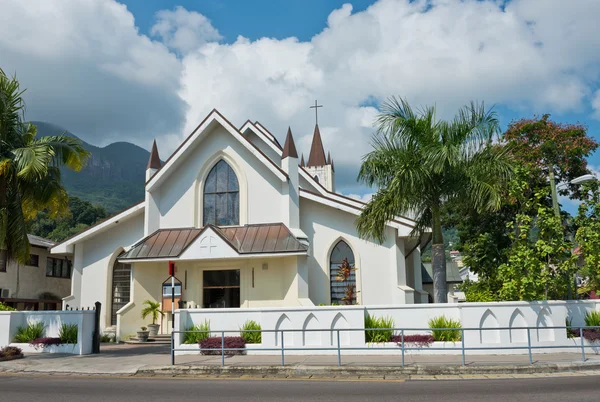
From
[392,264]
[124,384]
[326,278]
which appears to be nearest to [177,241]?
[326,278]

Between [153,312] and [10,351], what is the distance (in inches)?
265

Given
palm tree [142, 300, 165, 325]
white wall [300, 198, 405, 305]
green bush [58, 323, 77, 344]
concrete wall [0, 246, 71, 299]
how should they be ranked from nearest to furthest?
green bush [58, 323, 77, 344] → white wall [300, 198, 405, 305] → palm tree [142, 300, 165, 325] → concrete wall [0, 246, 71, 299]

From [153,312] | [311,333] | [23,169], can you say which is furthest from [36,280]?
[311,333]

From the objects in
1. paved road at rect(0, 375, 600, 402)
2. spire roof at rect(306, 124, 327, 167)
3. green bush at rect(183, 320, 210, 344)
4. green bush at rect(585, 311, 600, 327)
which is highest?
spire roof at rect(306, 124, 327, 167)

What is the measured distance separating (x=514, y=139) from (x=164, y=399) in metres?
22.1

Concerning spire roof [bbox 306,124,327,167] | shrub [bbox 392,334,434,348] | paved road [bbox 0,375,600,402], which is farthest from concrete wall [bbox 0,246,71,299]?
spire roof [bbox 306,124,327,167]

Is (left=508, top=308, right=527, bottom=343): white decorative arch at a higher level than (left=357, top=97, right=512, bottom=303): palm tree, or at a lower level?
lower

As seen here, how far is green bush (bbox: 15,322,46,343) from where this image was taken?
58.6ft

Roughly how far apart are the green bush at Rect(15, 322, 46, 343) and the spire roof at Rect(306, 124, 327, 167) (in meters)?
39.9

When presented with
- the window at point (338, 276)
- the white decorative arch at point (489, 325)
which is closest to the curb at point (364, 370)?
the white decorative arch at point (489, 325)

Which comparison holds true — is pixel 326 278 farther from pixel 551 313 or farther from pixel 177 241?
pixel 551 313

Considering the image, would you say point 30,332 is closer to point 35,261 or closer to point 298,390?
point 298,390

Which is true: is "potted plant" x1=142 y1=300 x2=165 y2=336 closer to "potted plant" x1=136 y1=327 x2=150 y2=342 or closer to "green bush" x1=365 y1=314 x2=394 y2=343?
"potted plant" x1=136 y1=327 x2=150 y2=342

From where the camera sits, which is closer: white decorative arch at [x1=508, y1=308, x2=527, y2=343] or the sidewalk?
the sidewalk
